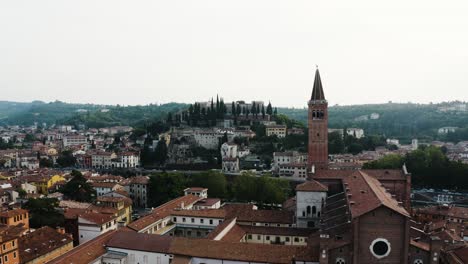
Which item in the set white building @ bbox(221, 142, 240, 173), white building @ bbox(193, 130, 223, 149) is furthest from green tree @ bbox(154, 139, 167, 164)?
white building @ bbox(221, 142, 240, 173)

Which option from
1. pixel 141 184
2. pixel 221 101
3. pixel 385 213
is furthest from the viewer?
pixel 221 101

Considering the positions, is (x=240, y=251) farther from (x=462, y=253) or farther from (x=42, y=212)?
(x=42, y=212)

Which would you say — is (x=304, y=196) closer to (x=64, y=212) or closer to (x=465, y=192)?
(x=64, y=212)

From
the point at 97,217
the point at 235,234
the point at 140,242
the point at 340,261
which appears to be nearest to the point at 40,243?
the point at 97,217

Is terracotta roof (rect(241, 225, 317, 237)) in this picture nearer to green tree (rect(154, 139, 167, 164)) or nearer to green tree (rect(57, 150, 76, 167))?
green tree (rect(154, 139, 167, 164))

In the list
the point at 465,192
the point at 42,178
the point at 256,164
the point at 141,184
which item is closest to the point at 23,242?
the point at 141,184

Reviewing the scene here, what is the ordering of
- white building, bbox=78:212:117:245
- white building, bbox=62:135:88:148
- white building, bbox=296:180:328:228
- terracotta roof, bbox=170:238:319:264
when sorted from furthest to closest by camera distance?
white building, bbox=62:135:88:148
white building, bbox=296:180:328:228
white building, bbox=78:212:117:245
terracotta roof, bbox=170:238:319:264

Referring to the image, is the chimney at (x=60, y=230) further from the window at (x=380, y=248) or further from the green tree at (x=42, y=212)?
the window at (x=380, y=248)
